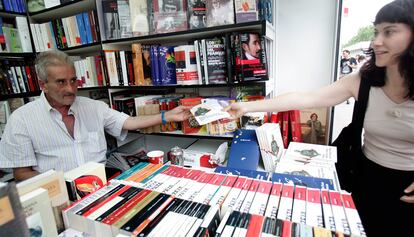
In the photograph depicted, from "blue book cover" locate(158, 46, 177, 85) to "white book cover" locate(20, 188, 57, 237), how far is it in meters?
1.25

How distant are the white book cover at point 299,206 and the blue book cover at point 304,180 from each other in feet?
0.28

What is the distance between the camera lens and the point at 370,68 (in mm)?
1104

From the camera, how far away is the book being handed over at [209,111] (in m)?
1.43

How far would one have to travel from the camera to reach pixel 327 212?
2.21 feet

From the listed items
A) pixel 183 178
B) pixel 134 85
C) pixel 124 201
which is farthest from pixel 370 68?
pixel 134 85

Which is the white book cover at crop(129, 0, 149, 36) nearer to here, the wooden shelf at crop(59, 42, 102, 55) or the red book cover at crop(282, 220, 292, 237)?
the wooden shelf at crop(59, 42, 102, 55)

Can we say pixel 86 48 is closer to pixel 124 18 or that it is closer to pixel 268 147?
pixel 124 18

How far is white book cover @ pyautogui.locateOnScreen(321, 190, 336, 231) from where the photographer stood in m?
0.62

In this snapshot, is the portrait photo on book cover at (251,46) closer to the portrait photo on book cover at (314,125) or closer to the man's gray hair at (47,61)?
the portrait photo on book cover at (314,125)

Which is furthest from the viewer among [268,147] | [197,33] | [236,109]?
[197,33]

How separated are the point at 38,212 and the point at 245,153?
0.95m

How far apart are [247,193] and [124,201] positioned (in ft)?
1.42

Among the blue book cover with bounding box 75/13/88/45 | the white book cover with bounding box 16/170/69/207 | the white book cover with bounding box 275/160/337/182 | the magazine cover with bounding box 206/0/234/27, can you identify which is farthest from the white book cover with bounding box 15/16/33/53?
the white book cover with bounding box 275/160/337/182

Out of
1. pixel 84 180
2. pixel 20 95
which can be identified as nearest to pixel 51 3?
pixel 20 95
